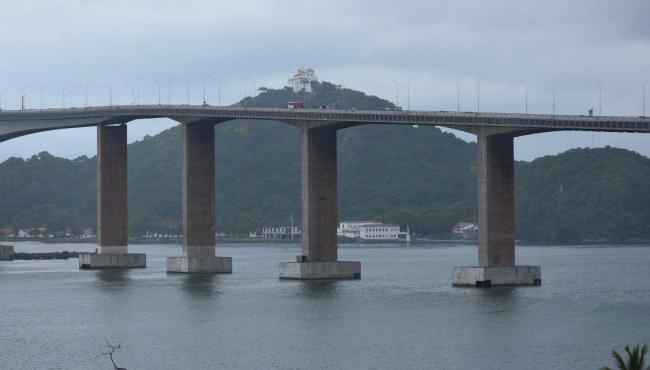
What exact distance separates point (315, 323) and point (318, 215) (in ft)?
109

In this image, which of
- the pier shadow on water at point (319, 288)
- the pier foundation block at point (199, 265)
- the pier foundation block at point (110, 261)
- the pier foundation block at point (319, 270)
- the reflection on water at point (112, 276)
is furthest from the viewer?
the pier foundation block at point (110, 261)

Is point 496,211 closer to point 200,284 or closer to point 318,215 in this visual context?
point 318,215

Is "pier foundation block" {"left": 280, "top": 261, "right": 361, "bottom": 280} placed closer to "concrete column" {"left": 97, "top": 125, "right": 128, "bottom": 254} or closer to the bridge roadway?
the bridge roadway

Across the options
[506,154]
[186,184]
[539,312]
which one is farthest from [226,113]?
[539,312]

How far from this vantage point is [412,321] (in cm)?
7600

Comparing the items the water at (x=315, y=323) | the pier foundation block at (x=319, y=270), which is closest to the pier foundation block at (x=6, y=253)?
the water at (x=315, y=323)

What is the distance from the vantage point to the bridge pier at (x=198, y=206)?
12100 centimetres

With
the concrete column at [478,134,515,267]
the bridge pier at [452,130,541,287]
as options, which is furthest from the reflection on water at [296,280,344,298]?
the concrete column at [478,134,515,267]

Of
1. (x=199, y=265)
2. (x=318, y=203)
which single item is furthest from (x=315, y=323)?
(x=199, y=265)

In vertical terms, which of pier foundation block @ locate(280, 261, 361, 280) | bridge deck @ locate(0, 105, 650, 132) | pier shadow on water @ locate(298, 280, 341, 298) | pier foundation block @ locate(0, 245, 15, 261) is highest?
bridge deck @ locate(0, 105, 650, 132)

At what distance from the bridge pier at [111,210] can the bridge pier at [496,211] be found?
148ft

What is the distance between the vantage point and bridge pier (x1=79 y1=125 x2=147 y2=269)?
133 metres

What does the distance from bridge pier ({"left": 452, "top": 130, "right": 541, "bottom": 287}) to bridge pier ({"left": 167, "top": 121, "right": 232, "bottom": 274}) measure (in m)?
30.6

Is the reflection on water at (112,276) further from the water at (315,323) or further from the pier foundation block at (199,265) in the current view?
the pier foundation block at (199,265)
